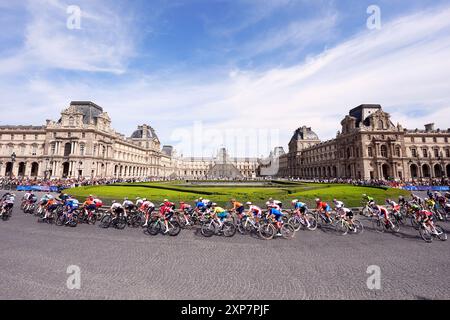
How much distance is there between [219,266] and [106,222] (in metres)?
8.77

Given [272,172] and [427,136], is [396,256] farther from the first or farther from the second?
[272,172]

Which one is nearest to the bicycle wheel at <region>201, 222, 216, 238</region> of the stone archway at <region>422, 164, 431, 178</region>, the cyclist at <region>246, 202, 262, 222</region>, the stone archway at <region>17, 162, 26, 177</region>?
the cyclist at <region>246, 202, 262, 222</region>

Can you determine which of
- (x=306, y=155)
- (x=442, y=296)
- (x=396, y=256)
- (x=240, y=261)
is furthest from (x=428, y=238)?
(x=306, y=155)

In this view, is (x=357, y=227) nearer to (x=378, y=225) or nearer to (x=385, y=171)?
(x=378, y=225)

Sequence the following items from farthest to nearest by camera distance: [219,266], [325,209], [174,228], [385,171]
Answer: [385,171] < [325,209] < [174,228] < [219,266]

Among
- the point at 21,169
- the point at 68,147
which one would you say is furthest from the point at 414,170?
the point at 21,169

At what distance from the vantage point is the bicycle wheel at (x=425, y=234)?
9.58 m

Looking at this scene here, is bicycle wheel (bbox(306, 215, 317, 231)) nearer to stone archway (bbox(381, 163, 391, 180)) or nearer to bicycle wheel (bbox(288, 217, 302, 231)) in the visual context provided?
bicycle wheel (bbox(288, 217, 302, 231))

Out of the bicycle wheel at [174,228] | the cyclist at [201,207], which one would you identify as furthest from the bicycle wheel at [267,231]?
the bicycle wheel at [174,228]

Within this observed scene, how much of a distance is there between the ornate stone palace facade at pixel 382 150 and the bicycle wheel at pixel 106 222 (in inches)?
2514

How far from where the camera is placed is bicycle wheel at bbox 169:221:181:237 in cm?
1059

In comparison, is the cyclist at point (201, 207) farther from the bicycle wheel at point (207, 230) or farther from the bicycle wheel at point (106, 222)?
the bicycle wheel at point (106, 222)

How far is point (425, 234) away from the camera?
9789mm

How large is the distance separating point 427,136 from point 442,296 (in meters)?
83.3
